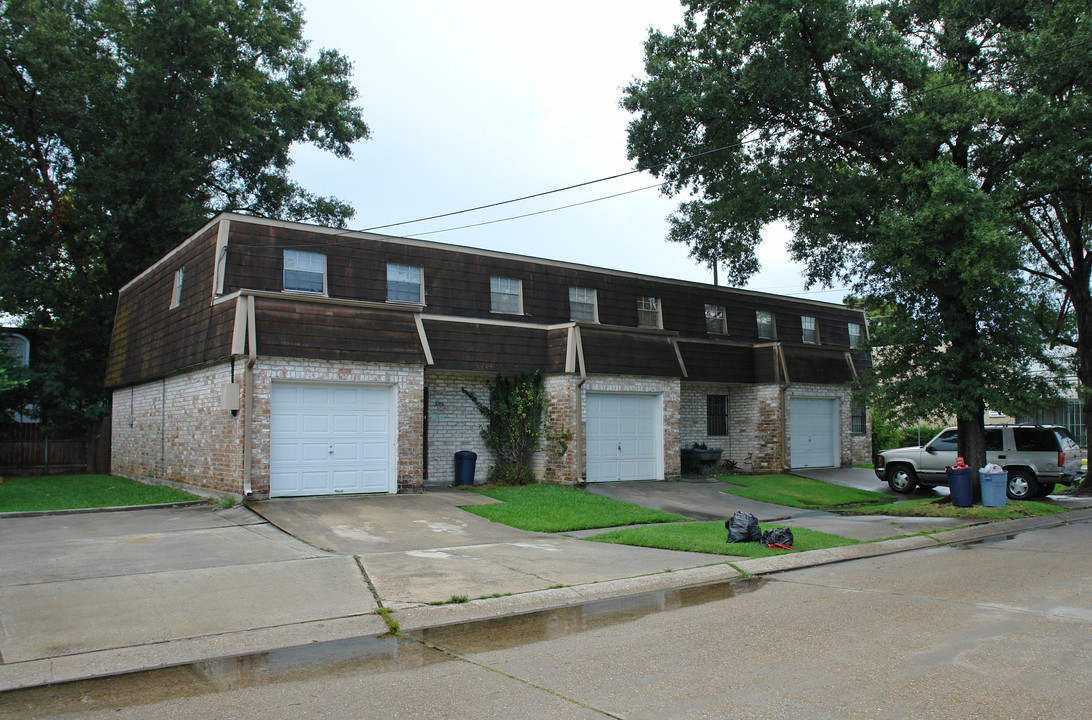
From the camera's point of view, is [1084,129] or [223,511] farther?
[1084,129]

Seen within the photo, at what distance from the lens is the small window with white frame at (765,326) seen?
2706 cm

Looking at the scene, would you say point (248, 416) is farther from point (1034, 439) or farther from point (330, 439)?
point (1034, 439)

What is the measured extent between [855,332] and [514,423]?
17.1m


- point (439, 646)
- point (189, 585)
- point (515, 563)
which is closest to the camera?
point (439, 646)

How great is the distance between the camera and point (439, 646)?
662 cm

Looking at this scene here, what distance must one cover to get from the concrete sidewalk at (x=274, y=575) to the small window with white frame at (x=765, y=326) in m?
12.9

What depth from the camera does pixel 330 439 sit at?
16047mm

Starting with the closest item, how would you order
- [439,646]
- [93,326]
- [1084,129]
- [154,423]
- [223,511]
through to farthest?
[439,646]
[223,511]
[1084,129]
[154,423]
[93,326]

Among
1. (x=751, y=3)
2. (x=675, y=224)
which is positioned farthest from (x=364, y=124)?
(x=751, y=3)

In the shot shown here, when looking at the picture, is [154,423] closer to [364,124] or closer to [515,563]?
[515,563]

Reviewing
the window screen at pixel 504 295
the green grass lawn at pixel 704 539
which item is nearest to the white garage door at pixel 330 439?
the window screen at pixel 504 295

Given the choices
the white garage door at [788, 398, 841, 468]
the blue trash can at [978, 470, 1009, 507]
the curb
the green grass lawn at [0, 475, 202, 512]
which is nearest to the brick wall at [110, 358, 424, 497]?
the green grass lawn at [0, 475, 202, 512]

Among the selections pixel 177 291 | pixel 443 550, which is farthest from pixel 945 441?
pixel 177 291

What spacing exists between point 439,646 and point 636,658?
1687 millimetres
